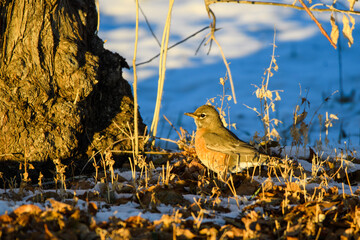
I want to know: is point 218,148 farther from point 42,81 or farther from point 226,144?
point 42,81

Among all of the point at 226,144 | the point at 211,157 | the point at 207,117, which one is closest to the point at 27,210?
the point at 211,157

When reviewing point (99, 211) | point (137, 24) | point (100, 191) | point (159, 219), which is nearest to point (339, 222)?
point (159, 219)

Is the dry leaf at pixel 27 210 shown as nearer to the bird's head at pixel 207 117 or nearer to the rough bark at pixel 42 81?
the rough bark at pixel 42 81

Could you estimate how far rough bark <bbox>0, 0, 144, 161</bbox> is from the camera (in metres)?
5.02

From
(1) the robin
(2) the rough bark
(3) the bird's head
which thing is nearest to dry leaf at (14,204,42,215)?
(2) the rough bark

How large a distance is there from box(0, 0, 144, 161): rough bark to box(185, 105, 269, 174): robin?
153cm

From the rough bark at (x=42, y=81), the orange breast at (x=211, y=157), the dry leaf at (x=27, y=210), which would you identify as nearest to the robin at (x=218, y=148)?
the orange breast at (x=211, y=157)

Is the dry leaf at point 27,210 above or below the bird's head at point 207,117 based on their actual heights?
below

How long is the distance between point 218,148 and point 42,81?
2.35m

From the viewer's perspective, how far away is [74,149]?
5207 mm

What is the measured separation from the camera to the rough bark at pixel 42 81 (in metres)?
5.02

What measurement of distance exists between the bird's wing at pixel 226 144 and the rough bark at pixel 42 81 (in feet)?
5.31

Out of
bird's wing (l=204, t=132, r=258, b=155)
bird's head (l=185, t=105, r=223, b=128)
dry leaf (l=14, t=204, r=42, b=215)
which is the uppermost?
bird's head (l=185, t=105, r=223, b=128)

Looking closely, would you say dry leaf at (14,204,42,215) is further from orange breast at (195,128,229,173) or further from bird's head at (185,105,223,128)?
bird's head at (185,105,223,128)
